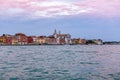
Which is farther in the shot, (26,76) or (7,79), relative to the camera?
(26,76)

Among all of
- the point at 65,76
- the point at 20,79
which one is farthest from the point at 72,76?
the point at 20,79

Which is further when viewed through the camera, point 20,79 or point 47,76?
point 47,76

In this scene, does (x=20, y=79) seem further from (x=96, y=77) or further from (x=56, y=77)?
(x=96, y=77)

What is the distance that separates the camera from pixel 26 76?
22547mm

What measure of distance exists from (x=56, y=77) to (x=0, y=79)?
3.81 meters

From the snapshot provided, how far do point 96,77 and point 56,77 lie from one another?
2707mm

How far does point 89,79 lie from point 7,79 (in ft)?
17.4

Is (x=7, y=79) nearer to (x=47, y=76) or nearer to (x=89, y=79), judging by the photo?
(x=47, y=76)

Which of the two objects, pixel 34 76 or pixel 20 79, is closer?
pixel 20 79

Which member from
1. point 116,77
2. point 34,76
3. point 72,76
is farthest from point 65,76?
point 116,77

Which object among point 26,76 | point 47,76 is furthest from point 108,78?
point 26,76

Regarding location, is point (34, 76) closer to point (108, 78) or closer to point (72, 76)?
point (72, 76)

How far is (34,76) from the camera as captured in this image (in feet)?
74.3

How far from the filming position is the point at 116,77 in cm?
2161
